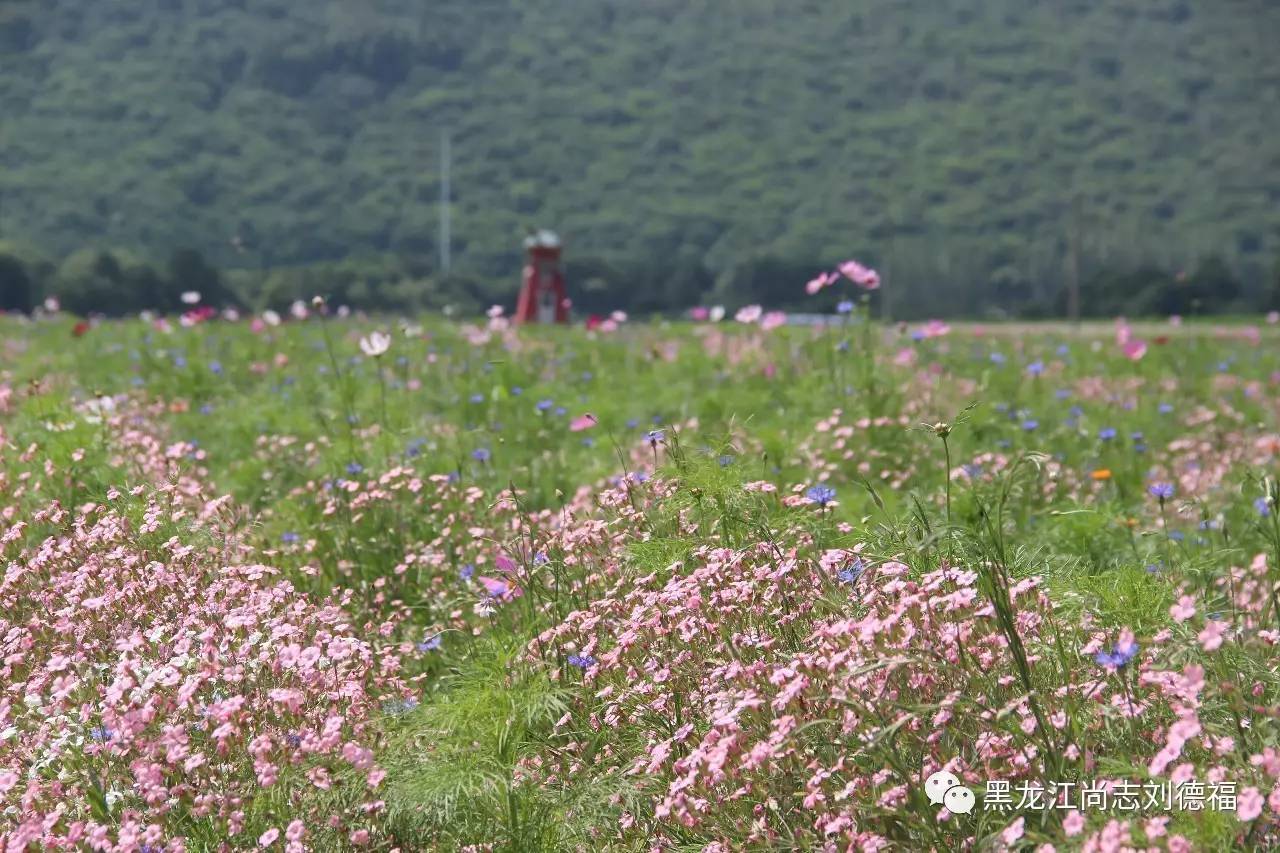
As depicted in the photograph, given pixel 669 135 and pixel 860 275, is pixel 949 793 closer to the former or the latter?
pixel 860 275

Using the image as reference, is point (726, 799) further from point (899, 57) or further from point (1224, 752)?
point (899, 57)

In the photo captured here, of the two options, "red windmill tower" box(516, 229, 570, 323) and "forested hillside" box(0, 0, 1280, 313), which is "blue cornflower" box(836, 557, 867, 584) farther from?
"forested hillside" box(0, 0, 1280, 313)

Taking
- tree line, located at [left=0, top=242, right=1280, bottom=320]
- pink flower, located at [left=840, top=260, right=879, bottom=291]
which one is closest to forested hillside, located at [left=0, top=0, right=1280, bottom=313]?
tree line, located at [left=0, top=242, right=1280, bottom=320]

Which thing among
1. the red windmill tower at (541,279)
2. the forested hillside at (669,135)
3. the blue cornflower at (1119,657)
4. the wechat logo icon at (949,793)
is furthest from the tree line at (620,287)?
the wechat logo icon at (949,793)

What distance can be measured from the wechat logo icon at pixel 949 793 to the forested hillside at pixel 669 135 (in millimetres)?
56434

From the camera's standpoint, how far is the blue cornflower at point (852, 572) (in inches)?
122

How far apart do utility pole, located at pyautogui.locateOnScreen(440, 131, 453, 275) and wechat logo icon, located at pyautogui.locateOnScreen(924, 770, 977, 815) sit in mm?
73221

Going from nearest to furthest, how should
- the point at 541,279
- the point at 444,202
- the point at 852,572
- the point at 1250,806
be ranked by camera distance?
the point at 1250,806
the point at 852,572
the point at 541,279
the point at 444,202

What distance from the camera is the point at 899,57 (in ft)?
400

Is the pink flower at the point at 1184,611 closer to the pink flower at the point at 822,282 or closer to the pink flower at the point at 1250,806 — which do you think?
the pink flower at the point at 1250,806

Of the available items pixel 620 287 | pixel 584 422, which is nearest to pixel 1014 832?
pixel 584 422

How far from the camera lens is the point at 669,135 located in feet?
357

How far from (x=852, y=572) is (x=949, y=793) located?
2.53ft

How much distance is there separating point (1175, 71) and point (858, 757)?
13437 centimetres
